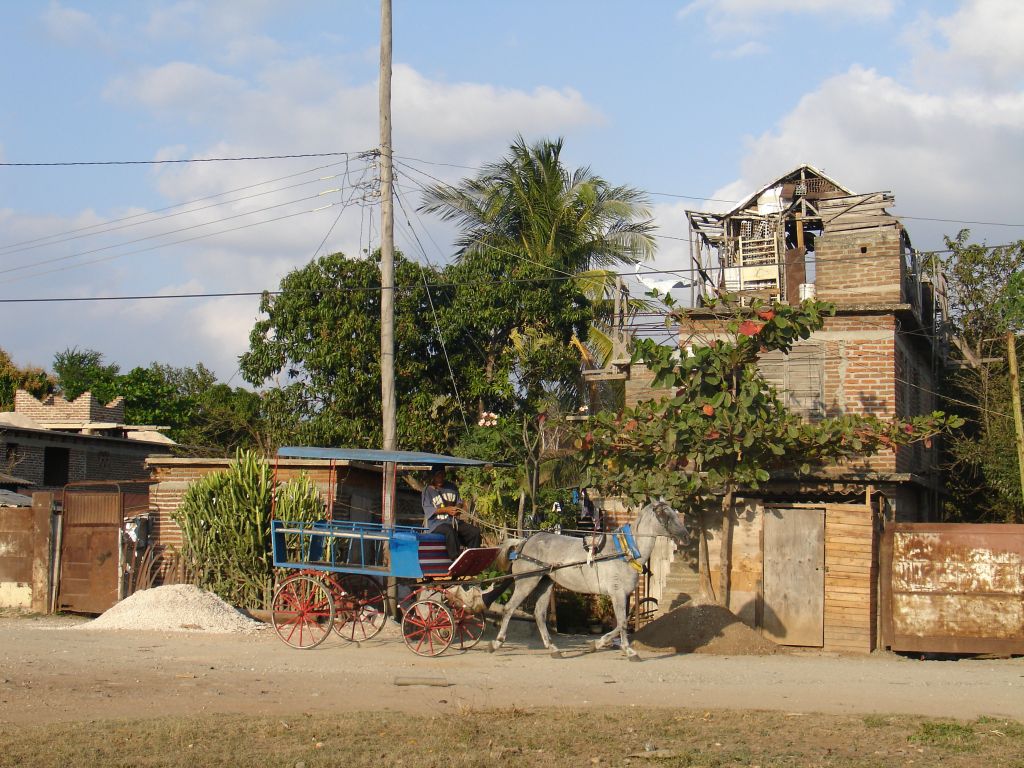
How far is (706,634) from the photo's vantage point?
16.2 m

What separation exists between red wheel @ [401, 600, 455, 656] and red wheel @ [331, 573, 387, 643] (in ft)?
2.98

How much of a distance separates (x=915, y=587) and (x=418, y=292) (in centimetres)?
1378

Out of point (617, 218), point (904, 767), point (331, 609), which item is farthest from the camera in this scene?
point (617, 218)

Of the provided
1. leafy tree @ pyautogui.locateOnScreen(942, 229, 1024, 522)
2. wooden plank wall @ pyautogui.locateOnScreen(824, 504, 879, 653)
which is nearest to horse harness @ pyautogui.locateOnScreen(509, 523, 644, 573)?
wooden plank wall @ pyautogui.locateOnScreen(824, 504, 879, 653)

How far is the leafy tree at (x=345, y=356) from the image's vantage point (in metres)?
25.3

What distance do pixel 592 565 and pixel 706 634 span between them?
2196 millimetres

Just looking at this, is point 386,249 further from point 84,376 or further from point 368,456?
point 84,376

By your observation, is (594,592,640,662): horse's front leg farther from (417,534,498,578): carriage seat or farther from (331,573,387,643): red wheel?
(331,573,387,643): red wheel

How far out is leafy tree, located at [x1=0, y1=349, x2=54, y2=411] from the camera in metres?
49.0

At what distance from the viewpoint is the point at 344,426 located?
25266 millimetres

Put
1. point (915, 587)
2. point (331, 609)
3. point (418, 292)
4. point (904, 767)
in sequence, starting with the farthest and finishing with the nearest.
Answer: point (418, 292), point (915, 587), point (331, 609), point (904, 767)

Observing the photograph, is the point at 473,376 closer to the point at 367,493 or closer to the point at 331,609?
the point at 367,493

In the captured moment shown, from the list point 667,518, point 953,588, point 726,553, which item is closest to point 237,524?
point 667,518

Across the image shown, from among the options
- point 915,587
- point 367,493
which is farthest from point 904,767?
point 367,493
